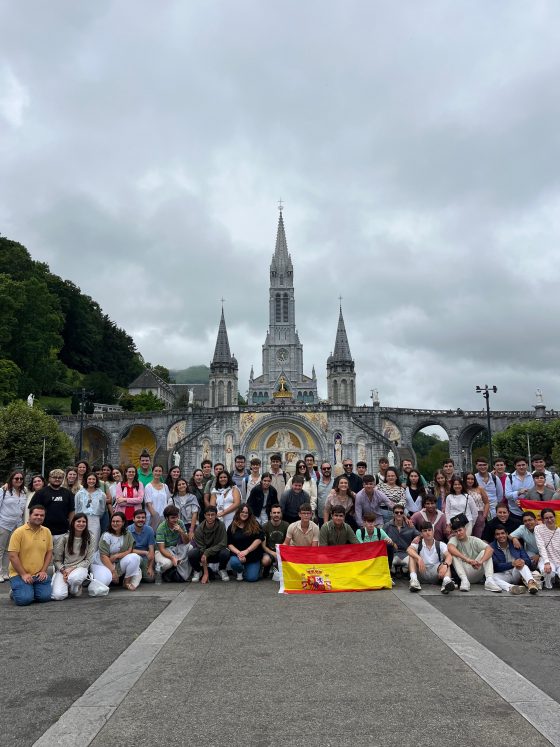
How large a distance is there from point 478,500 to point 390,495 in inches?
54.3

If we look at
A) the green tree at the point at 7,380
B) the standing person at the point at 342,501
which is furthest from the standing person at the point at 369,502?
the green tree at the point at 7,380

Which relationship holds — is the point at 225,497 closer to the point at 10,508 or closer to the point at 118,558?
the point at 118,558

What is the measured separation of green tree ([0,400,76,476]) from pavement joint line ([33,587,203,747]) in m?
23.8

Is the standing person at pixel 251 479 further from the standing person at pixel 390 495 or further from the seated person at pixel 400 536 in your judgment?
the seated person at pixel 400 536

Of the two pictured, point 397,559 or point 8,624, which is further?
point 397,559

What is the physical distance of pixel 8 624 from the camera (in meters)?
6.44

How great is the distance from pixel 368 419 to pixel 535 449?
1576cm

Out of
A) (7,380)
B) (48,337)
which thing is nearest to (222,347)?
(48,337)

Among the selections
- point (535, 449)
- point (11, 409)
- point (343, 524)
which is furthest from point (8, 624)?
point (535, 449)

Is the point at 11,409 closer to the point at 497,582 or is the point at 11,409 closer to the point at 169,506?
the point at 169,506

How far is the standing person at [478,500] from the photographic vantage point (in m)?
9.25

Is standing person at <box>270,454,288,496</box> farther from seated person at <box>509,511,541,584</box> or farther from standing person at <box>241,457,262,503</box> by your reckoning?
seated person at <box>509,511,541,584</box>

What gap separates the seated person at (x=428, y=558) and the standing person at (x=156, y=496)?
3974 mm

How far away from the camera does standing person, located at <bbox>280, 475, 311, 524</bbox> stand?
31.7 feet
